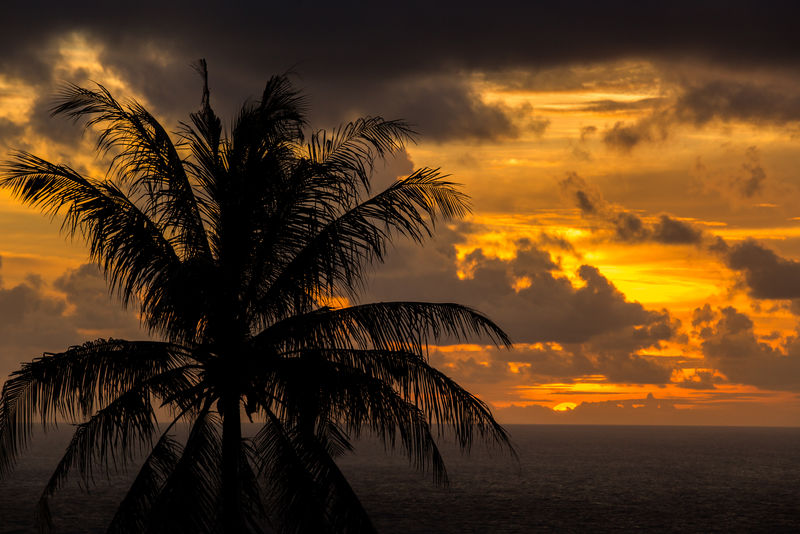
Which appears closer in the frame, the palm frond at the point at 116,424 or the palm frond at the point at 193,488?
the palm frond at the point at 193,488

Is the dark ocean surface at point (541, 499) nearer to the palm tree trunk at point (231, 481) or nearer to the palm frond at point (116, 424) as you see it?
the palm tree trunk at point (231, 481)

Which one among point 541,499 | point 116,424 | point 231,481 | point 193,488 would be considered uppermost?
point 116,424

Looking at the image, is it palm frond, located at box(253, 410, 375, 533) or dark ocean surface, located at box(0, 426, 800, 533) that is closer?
palm frond, located at box(253, 410, 375, 533)

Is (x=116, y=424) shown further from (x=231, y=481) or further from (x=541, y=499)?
(x=541, y=499)

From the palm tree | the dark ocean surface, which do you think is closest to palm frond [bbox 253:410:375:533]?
the palm tree

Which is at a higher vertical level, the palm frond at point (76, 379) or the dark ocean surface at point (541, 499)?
the palm frond at point (76, 379)

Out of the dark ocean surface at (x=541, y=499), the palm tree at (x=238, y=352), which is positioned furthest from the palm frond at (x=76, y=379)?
the dark ocean surface at (x=541, y=499)

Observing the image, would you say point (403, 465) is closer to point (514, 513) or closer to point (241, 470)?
point (514, 513)

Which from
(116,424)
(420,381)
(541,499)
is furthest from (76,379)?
(541,499)

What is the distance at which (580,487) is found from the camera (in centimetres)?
9525

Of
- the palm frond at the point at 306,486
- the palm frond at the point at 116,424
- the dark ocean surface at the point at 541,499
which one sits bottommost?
the dark ocean surface at the point at 541,499

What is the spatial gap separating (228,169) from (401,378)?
4990mm

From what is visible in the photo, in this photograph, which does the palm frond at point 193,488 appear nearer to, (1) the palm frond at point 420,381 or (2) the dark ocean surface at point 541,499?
(1) the palm frond at point 420,381

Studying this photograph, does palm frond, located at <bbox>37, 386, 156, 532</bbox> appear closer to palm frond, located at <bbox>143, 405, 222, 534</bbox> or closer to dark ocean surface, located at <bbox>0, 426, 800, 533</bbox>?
palm frond, located at <bbox>143, 405, 222, 534</bbox>
